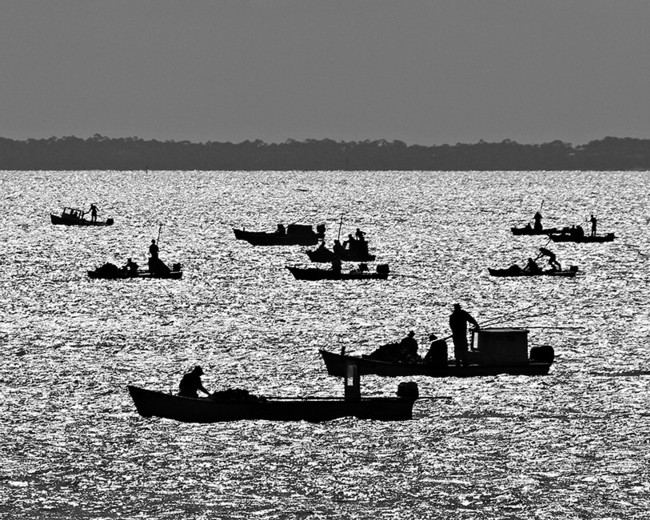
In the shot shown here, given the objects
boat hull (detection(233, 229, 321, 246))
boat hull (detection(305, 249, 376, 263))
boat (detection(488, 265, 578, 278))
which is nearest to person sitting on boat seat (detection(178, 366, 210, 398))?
boat (detection(488, 265, 578, 278))

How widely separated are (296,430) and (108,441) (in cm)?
605

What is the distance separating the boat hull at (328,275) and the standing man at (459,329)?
48291mm

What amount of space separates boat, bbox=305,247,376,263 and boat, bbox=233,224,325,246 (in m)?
19.0

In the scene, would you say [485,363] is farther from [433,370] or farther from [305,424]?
[305,424]

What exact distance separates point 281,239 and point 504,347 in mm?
91235

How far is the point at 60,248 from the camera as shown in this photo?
490ft

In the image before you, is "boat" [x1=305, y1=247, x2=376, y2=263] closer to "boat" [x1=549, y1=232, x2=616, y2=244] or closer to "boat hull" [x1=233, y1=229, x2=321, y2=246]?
"boat hull" [x1=233, y1=229, x2=321, y2=246]

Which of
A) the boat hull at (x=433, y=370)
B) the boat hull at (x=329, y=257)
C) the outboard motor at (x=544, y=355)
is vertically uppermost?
the outboard motor at (x=544, y=355)

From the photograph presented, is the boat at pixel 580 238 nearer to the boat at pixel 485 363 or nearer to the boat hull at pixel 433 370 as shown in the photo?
the boat hull at pixel 433 370

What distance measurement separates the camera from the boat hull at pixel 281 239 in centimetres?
14412

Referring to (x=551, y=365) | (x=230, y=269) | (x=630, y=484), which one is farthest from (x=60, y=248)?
(x=630, y=484)

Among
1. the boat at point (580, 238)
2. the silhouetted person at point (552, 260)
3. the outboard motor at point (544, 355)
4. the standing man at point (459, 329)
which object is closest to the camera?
the standing man at point (459, 329)

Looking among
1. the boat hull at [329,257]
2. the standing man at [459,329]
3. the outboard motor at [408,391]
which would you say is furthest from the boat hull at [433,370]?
the boat hull at [329,257]

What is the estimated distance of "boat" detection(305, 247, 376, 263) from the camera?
398 ft
